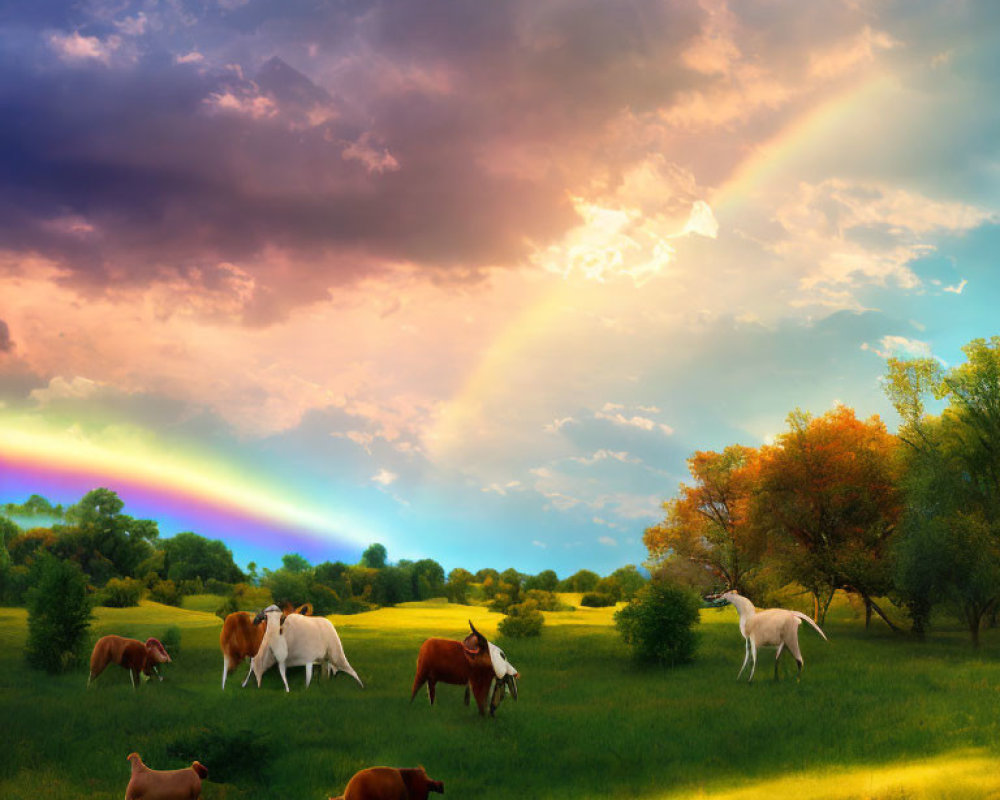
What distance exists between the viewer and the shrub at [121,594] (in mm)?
45562

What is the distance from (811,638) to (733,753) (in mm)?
20369

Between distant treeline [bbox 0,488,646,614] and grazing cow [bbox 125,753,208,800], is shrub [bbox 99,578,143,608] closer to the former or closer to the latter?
distant treeline [bbox 0,488,646,614]

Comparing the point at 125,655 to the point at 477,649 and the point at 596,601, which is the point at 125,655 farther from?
the point at 596,601

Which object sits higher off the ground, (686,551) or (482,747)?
(686,551)

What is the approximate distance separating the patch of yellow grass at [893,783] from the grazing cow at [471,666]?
5.56m

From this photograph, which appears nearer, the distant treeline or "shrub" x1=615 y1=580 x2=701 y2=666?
"shrub" x1=615 y1=580 x2=701 y2=666

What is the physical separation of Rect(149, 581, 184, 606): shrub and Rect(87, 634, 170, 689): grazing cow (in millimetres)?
33210

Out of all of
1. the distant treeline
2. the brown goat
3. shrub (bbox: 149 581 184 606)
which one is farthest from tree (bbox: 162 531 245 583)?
the brown goat

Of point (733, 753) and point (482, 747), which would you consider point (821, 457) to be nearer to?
point (733, 753)

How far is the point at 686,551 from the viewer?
4678 centimetres

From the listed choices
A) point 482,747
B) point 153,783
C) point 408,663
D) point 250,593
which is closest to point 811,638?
point 408,663

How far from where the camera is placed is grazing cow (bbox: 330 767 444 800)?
9102mm

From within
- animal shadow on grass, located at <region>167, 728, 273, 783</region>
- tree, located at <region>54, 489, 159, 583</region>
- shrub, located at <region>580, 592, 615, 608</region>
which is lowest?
shrub, located at <region>580, 592, 615, 608</region>

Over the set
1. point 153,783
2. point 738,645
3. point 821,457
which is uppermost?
point 821,457
